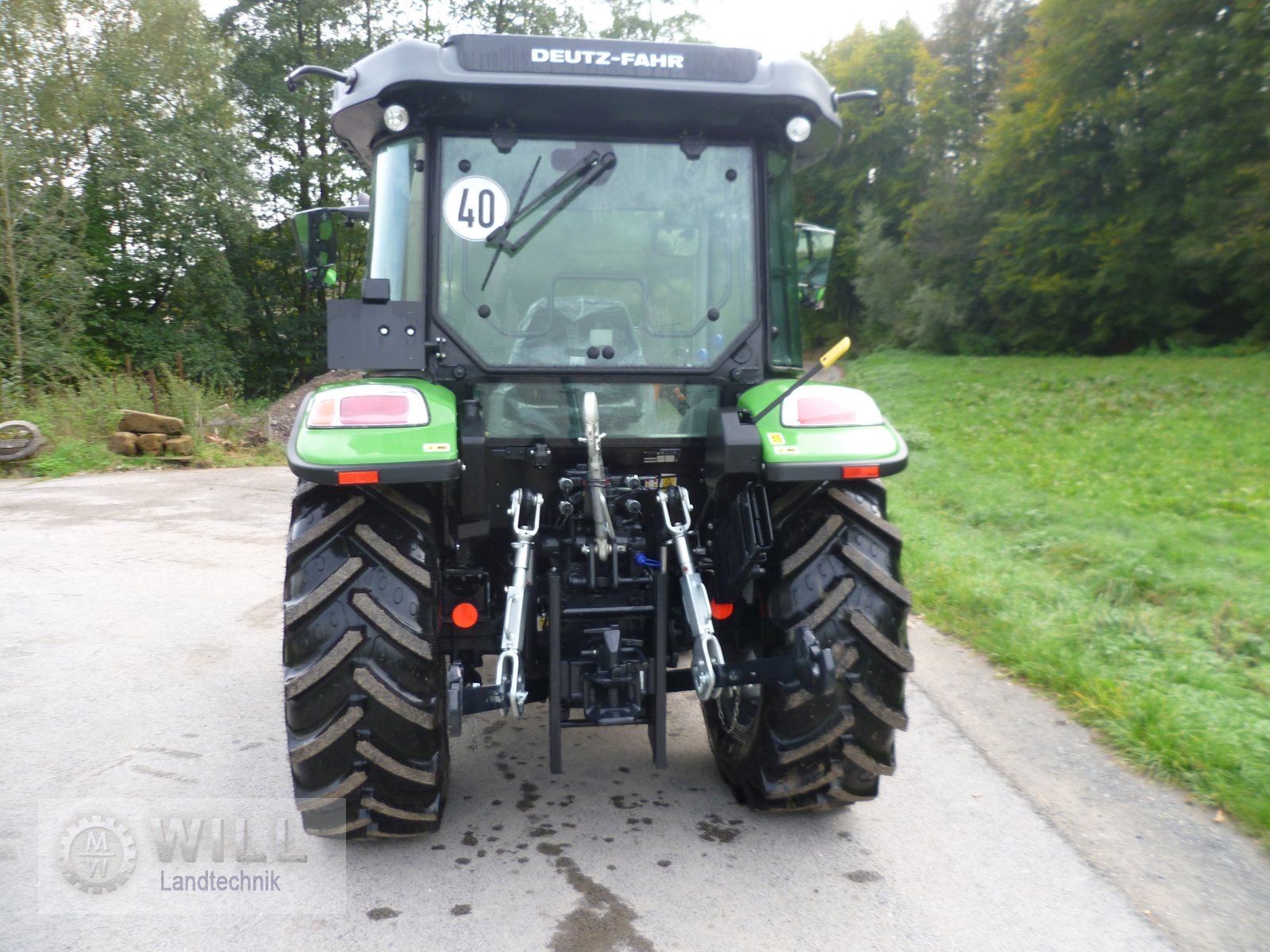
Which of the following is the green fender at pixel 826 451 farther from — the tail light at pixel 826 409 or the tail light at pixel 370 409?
the tail light at pixel 370 409

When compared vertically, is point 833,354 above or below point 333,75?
below

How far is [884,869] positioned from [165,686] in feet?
11.1

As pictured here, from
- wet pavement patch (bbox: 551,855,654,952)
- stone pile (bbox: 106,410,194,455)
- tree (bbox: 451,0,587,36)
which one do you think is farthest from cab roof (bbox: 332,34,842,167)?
tree (bbox: 451,0,587,36)

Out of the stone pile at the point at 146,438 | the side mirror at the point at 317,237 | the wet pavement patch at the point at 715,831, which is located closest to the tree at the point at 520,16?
the stone pile at the point at 146,438

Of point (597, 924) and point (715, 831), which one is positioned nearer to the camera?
point (597, 924)

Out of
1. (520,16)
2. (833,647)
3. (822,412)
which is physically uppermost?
(520,16)

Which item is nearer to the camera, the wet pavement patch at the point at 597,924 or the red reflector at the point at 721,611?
the wet pavement patch at the point at 597,924

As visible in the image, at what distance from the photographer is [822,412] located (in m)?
3.19

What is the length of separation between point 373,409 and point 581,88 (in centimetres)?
119


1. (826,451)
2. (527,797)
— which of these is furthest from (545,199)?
(527,797)

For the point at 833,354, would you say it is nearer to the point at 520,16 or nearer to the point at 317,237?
the point at 317,237

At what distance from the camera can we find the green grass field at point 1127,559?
403 centimetres

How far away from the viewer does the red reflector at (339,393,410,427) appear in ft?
9.55

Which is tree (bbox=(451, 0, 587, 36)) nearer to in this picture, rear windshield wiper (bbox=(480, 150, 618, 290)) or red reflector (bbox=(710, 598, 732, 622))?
rear windshield wiper (bbox=(480, 150, 618, 290))
